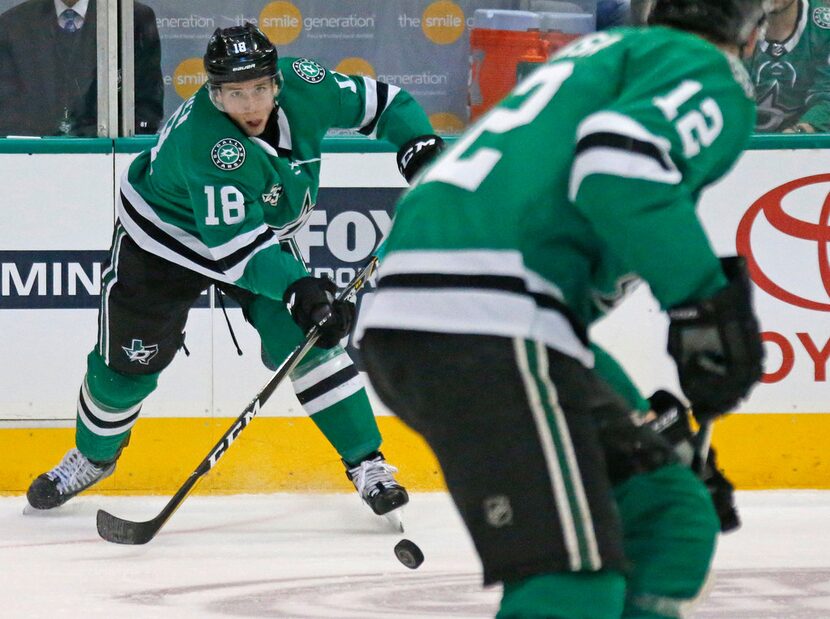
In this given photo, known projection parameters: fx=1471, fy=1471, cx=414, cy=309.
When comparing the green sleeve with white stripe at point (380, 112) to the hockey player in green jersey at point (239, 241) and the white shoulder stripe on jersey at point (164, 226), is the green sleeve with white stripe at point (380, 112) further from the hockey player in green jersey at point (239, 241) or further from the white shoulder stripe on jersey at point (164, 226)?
the white shoulder stripe on jersey at point (164, 226)

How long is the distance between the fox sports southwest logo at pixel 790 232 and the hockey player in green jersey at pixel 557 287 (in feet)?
7.74

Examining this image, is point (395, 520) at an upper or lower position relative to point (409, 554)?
lower

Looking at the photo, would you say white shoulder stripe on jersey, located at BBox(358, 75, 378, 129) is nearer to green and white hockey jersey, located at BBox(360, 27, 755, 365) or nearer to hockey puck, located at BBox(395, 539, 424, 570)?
hockey puck, located at BBox(395, 539, 424, 570)

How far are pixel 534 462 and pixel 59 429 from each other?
2.67 metres

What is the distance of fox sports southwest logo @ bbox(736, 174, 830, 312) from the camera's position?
3801 mm

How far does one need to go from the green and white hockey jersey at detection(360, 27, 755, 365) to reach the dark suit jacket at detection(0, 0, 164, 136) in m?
2.57

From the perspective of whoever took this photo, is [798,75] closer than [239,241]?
No

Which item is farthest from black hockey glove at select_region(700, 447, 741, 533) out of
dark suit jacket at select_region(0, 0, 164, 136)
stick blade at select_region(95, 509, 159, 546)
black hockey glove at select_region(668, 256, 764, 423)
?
dark suit jacket at select_region(0, 0, 164, 136)

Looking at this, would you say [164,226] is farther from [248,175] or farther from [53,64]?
[53,64]

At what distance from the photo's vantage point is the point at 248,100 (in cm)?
323

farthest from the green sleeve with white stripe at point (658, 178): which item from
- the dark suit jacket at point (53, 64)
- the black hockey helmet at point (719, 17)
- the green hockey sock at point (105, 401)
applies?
the dark suit jacket at point (53, 64)

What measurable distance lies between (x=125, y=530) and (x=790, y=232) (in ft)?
6.03

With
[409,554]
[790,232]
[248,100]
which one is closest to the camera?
[409,554]

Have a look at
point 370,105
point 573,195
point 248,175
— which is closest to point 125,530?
point 248,175
